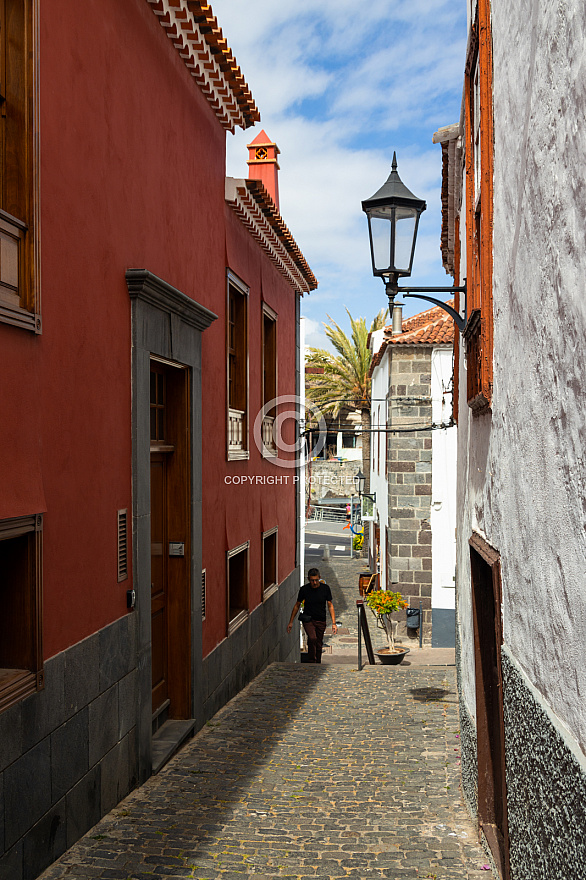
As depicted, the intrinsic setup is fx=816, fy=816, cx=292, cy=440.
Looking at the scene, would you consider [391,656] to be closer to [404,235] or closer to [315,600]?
[315,600]

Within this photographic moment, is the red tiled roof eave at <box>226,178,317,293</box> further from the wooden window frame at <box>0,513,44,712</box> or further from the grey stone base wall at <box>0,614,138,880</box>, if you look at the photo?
the wooden window frame at <box>0,513,44,712</box>

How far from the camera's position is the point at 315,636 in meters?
12.0

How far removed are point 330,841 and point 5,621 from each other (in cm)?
246

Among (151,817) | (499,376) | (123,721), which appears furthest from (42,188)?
(151,817)

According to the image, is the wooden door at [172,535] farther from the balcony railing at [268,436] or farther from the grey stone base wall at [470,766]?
the balcony railing at [268,436]

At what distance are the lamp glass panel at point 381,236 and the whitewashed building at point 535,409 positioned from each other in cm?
155

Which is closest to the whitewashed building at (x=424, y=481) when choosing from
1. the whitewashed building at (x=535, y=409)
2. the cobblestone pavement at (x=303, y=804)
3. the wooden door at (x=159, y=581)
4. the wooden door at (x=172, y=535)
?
the cobblestone pavement at (x=303, y=804)

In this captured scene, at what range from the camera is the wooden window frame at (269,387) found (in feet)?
39.4

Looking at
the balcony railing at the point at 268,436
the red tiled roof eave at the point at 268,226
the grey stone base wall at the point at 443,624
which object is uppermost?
the red tiled roof eave at the point at 268,226

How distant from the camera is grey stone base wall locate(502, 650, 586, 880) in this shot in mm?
2211

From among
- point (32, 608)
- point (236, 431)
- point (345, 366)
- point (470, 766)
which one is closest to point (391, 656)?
point (236, 431)

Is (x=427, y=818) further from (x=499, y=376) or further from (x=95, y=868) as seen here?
(x=499, y=376)

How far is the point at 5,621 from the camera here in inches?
169

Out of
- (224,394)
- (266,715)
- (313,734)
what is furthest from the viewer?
(224,394)
